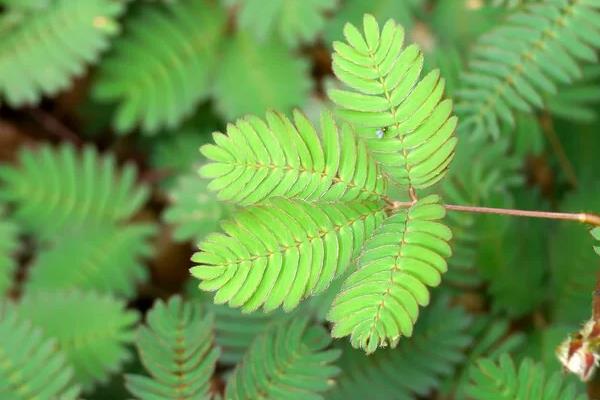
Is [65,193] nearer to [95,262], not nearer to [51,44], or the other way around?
[95,262]

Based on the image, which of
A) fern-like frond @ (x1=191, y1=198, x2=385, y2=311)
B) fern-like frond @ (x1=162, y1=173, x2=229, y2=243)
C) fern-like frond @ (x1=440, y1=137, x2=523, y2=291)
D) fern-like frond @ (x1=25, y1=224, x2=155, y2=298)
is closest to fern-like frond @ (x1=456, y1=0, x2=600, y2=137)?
fern-like frond @ (x1=440, y1=137, x2=523, y2=291)

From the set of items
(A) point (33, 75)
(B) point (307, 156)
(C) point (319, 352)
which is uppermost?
(A) point (33, 75)

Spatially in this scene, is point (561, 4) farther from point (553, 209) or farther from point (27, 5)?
point (27, 5)

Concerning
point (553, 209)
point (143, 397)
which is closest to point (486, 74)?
point (553, 209)

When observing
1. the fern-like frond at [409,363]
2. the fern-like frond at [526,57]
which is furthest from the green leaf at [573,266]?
the fern-like frond at [526,57]

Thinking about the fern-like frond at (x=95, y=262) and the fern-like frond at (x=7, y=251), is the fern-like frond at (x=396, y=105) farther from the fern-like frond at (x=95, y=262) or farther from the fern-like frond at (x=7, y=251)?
the fern-like frond at (x=7, y=251)

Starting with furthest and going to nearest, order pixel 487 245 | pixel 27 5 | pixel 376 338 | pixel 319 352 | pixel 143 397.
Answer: pixel 27 5
pixel 487 245
pixel 319 352
pixel 143 397
pixel 376 338

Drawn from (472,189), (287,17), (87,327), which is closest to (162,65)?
(287,17)
